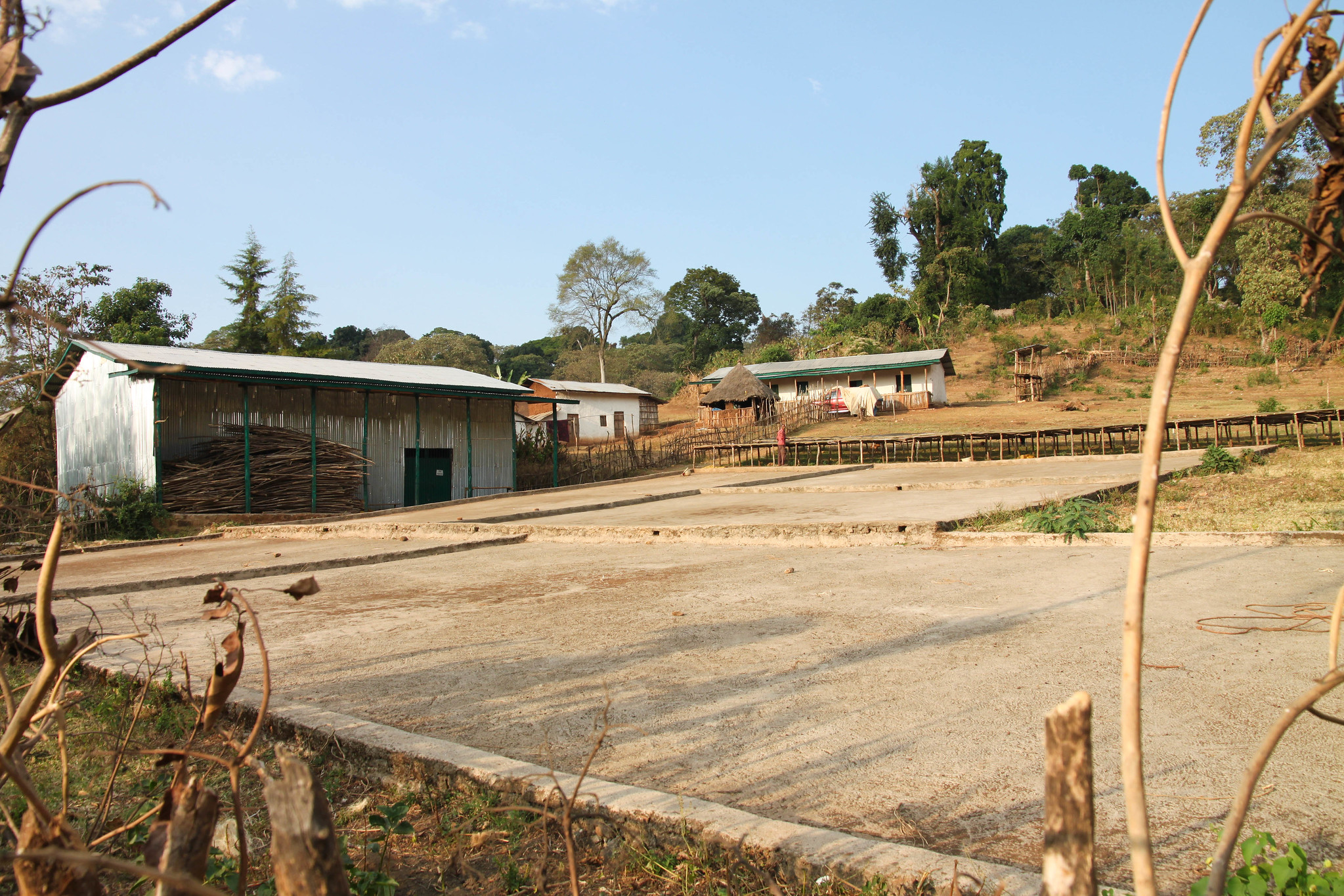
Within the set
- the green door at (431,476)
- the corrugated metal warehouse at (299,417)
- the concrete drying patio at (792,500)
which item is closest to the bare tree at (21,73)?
the concrete drying patio at (792,500)

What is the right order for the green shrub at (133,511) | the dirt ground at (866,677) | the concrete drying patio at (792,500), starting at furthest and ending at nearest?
the green shrub at (133,511) → the concrete drying patio at (792,500) → the dirt ground at (866,677)

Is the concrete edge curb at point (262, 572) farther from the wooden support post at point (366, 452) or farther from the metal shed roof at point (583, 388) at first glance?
the metal shed roof at point (583, 388)

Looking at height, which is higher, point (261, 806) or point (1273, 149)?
point (1273, 149)

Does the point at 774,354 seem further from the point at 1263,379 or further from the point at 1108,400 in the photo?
the point at 1263,379

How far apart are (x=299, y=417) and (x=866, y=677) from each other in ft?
59.6

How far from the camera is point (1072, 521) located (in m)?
7.82

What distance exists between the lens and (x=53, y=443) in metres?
20.2

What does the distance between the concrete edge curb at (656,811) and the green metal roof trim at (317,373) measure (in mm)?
14187

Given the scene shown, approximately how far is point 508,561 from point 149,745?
5.44 meters

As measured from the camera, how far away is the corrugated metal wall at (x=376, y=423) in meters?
17.6

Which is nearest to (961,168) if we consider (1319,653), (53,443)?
(53,443)

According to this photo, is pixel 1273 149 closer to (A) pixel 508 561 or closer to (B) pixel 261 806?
(B) pixel 261 806

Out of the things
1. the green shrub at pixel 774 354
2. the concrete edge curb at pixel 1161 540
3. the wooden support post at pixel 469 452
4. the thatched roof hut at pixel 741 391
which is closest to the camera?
the concrete edge curb at pixel 1161 540

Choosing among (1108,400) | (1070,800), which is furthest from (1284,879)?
(1108,400)
